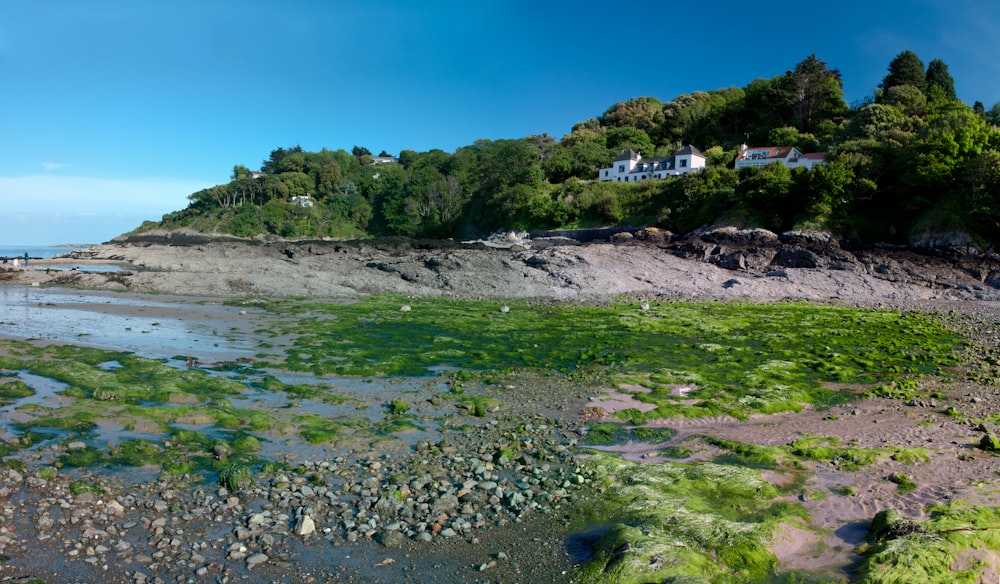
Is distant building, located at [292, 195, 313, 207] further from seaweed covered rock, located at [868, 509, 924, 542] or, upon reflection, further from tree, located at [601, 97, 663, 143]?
seaweed covered rock, located at [868, 509, 924, 542]

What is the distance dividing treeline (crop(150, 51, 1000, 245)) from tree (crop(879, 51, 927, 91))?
0.69 ft

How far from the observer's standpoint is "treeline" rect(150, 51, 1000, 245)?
33406 millimetres

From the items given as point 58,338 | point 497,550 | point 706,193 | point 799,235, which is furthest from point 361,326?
point 706,193

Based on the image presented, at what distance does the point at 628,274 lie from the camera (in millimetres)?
29297

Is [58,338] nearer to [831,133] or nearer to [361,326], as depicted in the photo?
[361,326]

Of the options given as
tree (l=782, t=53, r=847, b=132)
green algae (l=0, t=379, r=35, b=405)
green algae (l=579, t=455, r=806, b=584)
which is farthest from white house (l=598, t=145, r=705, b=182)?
green algae (l=0, t=379, r=35, b=405)

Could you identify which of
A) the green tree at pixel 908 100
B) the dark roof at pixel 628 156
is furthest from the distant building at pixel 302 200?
the green tree at pixel 908 100

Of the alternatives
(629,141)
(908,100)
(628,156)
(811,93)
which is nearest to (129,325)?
(628,156)

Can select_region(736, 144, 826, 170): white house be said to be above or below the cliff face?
above

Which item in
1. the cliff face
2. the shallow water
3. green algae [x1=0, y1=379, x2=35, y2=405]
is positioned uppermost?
the cliff face

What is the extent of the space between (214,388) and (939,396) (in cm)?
1422

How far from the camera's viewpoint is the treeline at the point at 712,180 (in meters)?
33.4

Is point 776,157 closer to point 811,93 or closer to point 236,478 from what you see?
point 811,93

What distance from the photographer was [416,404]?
9727mm
